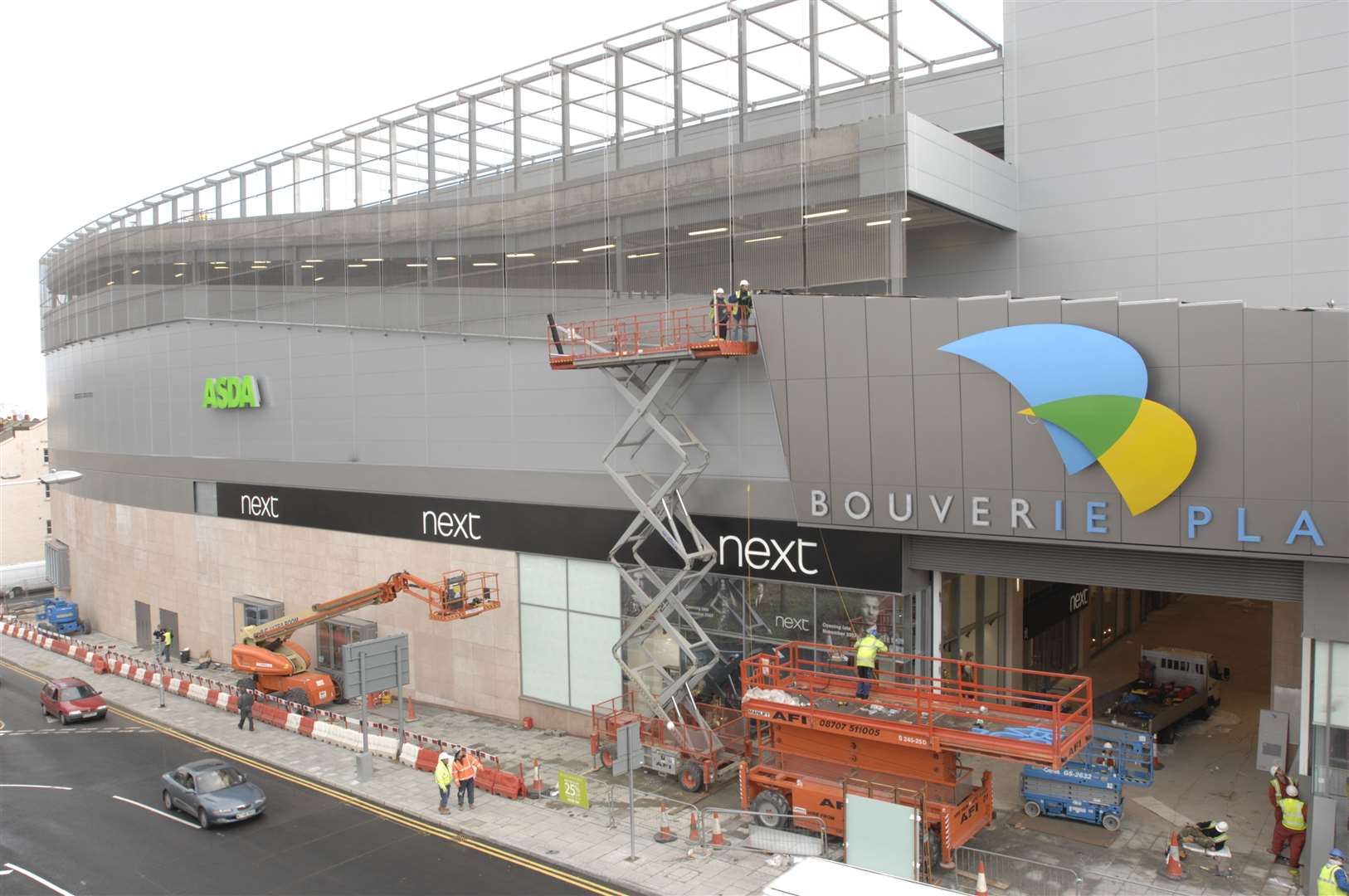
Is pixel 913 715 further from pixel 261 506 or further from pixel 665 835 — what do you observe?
pixel 261 506

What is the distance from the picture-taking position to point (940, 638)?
22.9 m

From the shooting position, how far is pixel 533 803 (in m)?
22.6

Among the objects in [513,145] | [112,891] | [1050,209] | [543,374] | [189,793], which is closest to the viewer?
[112,891]

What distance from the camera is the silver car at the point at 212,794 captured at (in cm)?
Result: 2189

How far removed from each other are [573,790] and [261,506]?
22.1 metres

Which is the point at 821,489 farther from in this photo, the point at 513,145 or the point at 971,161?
the point at 513,145

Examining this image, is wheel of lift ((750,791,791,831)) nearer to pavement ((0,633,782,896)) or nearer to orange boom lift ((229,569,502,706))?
pavement ((0,633,782,896))

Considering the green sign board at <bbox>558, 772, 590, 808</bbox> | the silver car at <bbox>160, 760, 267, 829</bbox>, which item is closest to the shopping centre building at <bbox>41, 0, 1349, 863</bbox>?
the green sign board at <bbox>558, 772, 590, 808</bbox>

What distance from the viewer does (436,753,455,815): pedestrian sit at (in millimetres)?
22000

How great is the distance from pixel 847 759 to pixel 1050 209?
48.1 ft

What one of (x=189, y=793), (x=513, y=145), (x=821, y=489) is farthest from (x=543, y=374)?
(x=189, y=793)

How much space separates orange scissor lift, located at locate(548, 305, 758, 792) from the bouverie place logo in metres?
6.34

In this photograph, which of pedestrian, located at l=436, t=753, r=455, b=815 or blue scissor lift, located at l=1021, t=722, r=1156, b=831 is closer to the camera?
blue scissor lift, located at l=1021, t=722, r=1156, b=831

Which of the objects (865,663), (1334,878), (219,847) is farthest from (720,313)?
(219,847)
